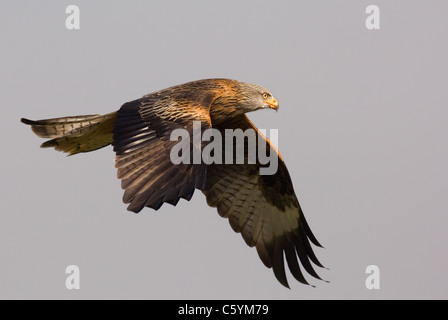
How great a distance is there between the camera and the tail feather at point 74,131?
43.2 ft

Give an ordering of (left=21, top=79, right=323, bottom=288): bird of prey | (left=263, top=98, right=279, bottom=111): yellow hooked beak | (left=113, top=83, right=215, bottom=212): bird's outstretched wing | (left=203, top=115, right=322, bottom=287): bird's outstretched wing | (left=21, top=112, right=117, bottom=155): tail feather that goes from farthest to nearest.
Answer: (left=203, top=115, right=322, bottom=287): bird's outstretched wing < (left=263, top=98, right=279, bottom=111): yellow hooked beak < (left=21, top=112, right=117, bottom=155): tail feather < (left=21, top=79, right=323, bottom=288): bird of prey < (left=113, top=83, right=215, bottom=212): bird's outstretched wing

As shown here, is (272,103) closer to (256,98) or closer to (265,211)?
(256,98)

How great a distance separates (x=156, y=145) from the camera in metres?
11.7

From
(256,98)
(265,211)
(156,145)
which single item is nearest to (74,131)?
(156,145)

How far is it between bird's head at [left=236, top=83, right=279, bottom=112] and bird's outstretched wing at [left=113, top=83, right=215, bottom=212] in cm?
74

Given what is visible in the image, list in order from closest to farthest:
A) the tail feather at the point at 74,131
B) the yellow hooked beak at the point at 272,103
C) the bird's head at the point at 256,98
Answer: the tail feather at the point at 74,131 < the bird's head at the point at 256,98 < the yellow hooked beak at the point at 272,103

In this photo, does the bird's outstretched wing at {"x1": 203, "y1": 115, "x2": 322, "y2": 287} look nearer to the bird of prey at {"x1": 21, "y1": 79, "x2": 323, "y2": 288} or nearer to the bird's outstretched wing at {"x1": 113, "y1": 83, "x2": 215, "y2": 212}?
the bird of prey at {"x1": 21, "y1": 79, "x2": 323, "y2": 288}

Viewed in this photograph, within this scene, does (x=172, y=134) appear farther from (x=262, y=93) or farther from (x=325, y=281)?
(x=325, y=281)

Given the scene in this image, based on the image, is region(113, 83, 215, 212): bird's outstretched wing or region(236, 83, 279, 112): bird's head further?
region(236, 83, 279, 112): bird's head

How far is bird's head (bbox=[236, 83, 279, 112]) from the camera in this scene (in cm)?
1362

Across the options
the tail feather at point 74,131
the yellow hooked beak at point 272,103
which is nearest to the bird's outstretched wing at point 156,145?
the tail feather at point 74,131

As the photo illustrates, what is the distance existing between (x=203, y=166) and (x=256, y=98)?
8.97 feet

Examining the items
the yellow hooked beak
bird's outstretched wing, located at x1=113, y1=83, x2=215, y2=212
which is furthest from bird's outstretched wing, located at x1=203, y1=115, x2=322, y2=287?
bird's outstretched wing, located at x1=113, y1=83, x2=215, y2=212

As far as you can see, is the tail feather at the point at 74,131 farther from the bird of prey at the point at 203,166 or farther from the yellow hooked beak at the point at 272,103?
the yellow hooked beak at the point at 272,103
